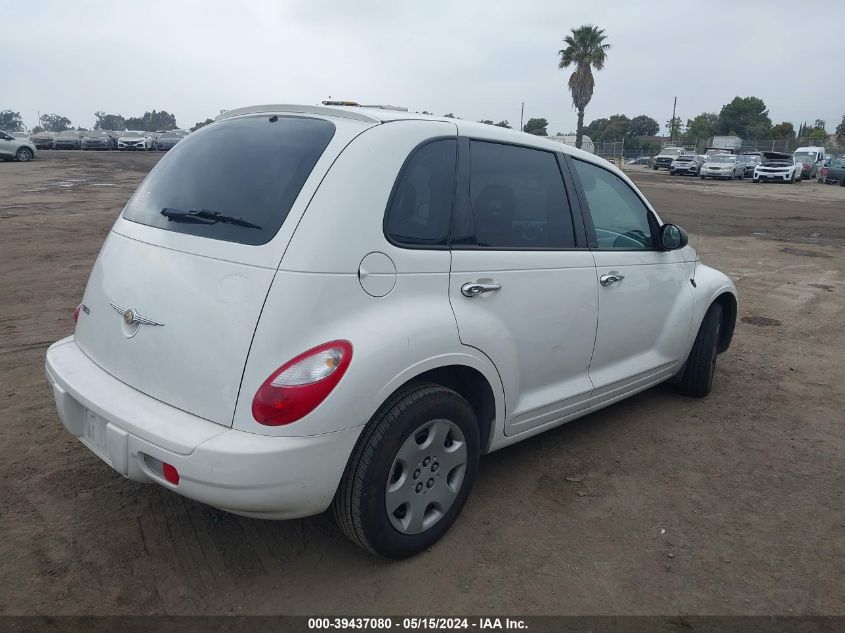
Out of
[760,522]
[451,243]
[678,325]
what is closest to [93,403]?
[451,243]

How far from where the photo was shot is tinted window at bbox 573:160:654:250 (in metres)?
3.77

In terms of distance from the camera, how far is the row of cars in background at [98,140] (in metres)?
43.3

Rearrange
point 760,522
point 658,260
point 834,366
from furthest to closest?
point 834,366 < point 658,260 < point 760,522

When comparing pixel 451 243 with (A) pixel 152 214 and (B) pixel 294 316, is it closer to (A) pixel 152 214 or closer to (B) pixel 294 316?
(B) pixel 294 316

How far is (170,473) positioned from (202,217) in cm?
104

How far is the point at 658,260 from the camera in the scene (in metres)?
4.13

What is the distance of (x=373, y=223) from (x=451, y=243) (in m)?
0.44

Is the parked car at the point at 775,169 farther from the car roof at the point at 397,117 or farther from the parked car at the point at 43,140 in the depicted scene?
the parked car at the point at 43,140

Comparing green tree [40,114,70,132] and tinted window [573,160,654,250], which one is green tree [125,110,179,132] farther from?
tinted window [573,160,654,250]

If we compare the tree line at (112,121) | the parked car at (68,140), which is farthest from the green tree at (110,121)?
the parked car at (68,140)

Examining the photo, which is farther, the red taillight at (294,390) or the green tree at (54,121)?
the green tree at (54,121)

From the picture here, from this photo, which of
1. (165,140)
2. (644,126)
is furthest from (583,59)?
(644,126)

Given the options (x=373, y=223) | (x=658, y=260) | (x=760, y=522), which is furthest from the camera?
(x=658, y=260)

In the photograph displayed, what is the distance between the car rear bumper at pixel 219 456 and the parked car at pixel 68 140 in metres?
48.0
